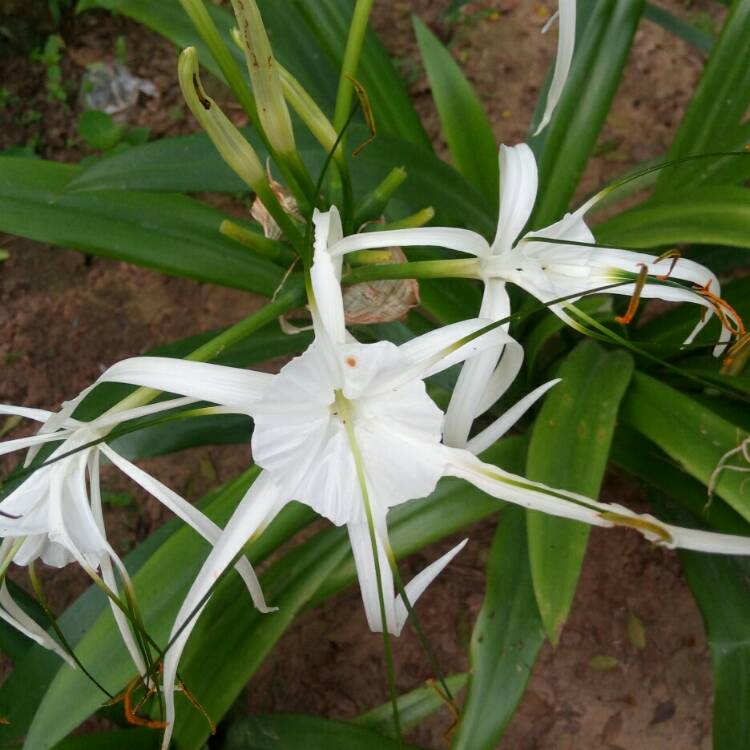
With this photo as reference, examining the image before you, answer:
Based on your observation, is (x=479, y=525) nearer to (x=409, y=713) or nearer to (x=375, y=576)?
(x=409, y=713)

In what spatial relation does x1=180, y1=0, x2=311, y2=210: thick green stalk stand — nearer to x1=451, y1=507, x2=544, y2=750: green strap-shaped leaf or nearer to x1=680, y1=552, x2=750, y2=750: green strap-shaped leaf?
x1=451, y1=507, x2=544, y2=750: green strap-shaped leaf

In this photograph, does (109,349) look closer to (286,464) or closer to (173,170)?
(173,170)

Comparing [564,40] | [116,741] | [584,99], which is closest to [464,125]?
[584,99]

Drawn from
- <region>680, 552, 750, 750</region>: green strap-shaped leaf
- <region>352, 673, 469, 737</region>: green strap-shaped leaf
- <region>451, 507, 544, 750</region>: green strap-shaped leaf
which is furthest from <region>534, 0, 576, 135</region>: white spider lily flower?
<region>352, 673, 469, 737</region>: green strap-shaped leaf

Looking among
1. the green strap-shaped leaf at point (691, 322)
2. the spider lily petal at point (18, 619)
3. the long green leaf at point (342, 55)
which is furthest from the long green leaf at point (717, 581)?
the spider lily petal at point (18, 619)

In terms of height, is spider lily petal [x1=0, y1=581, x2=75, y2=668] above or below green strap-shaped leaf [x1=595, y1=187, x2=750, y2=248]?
below

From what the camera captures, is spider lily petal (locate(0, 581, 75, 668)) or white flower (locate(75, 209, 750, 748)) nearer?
→ white flower (locate(75, 209, 750, 748))
